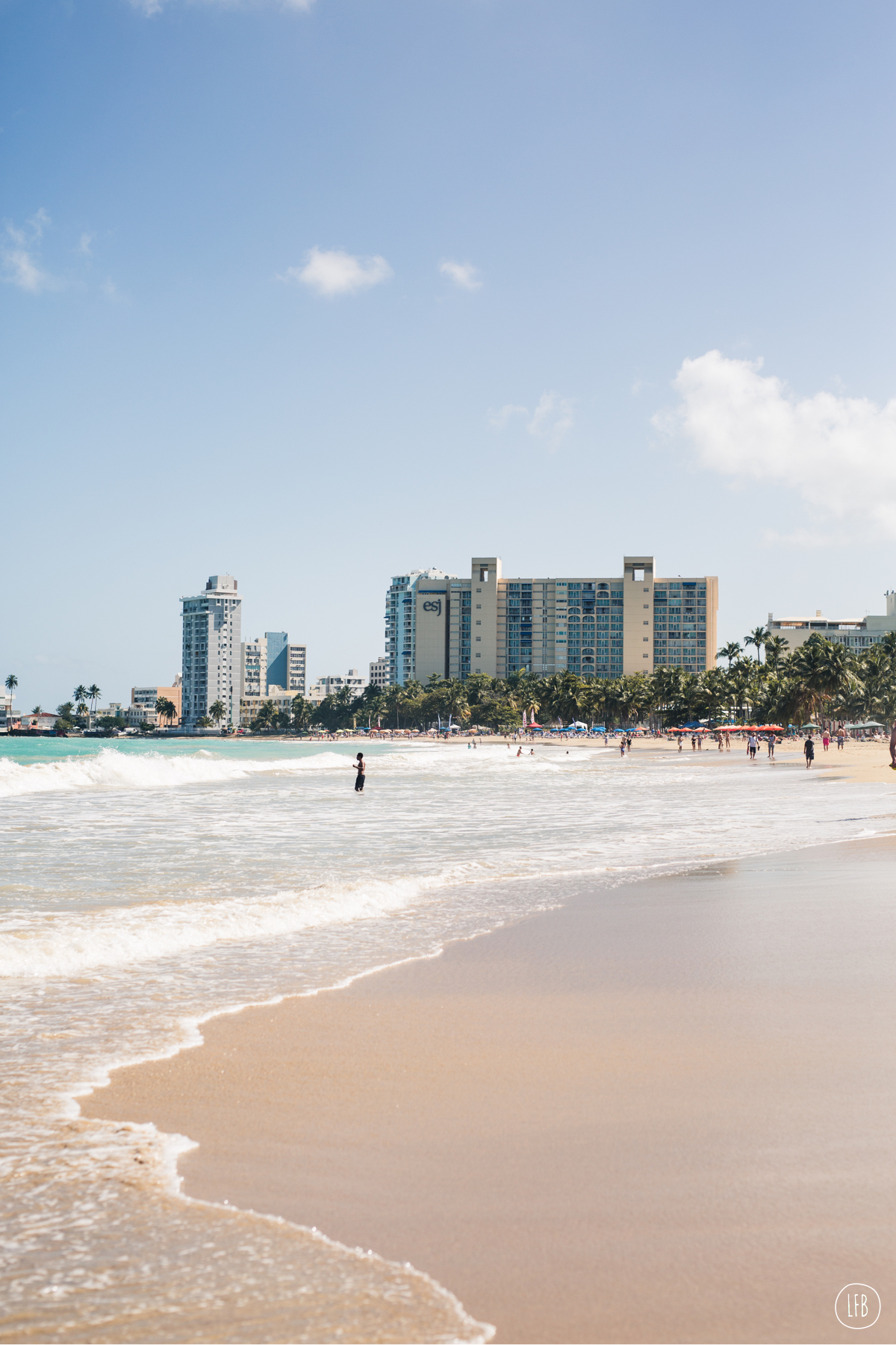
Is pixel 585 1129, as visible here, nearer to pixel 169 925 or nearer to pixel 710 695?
pixel 169 925

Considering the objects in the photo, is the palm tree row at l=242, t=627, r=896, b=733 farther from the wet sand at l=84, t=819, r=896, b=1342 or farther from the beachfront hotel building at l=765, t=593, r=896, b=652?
the wet sand at l=84, t=819, r=896, b=1342

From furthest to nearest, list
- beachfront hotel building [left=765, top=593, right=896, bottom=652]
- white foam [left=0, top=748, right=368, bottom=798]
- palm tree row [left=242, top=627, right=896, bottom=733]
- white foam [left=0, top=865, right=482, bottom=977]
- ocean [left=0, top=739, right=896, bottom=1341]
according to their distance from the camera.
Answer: beachfront hotel building [left=765, top=593, right=896, bottom=652]
palm tree row [left=242, top=627, right=896, bottom=733]
white foam [left=0, top=748, right=368, bottom=798]
white foam [left=0, top=865, right=482, bottom=977]
ocean [left=0, top=739, right=896, bottom=1341]

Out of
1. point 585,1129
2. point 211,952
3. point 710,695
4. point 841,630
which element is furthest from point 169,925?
point 841,630

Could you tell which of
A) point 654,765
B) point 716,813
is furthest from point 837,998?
point 654,765

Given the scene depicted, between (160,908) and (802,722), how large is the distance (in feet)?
358

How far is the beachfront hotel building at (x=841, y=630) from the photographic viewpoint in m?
189

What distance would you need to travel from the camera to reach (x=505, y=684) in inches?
7338

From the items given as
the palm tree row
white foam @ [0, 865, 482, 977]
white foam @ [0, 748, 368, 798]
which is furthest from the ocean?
the palm tree row

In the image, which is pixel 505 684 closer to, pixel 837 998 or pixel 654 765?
pixel 654 765

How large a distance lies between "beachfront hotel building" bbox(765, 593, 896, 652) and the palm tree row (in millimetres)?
48657

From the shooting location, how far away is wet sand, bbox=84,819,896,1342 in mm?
3016

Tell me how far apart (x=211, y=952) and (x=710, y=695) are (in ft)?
404

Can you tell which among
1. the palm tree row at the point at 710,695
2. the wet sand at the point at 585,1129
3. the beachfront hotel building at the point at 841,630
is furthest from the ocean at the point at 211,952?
the beachfront hotel building at the point at 841,630

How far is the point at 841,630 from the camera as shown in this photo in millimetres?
193875
